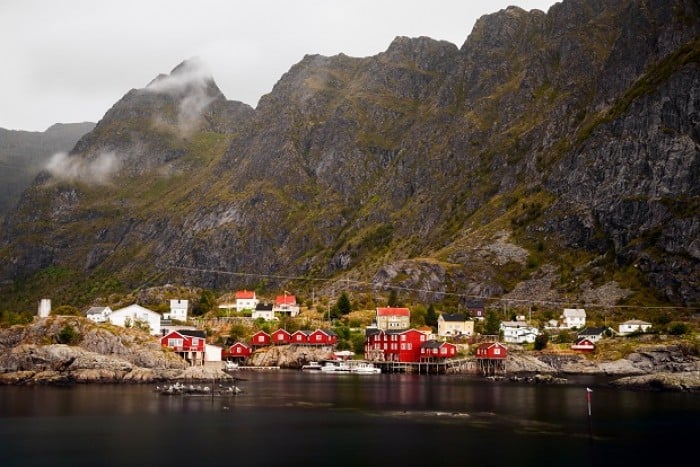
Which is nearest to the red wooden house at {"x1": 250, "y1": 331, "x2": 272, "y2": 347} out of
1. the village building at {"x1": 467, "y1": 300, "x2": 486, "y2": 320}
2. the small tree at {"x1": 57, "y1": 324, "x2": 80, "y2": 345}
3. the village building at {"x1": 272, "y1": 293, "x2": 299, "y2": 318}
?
the village building at {"x1": 272, "y1": 293, "x2": 299, "y2": 318}

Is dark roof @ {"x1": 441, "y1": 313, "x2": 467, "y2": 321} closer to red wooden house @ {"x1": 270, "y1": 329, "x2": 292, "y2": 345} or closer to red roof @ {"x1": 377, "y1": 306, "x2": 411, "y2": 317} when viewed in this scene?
red roof @ {"x1": 377, "y1": 306, "x2": 411, "y2": 317}

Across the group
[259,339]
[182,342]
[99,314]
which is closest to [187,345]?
[182,342]

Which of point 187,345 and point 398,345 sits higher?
point 187,345

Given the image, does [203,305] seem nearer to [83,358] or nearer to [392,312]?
[392,312]

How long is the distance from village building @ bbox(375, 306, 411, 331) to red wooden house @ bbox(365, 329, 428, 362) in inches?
557

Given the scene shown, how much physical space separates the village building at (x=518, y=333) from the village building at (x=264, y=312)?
149ft

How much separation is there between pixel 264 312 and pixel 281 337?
2235 centimetres

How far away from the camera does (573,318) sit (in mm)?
148750

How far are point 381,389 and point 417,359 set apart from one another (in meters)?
36.0

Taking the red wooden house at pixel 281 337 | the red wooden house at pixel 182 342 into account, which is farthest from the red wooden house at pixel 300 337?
the red wooden house at pixel 182 342

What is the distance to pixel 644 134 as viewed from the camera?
629 ft

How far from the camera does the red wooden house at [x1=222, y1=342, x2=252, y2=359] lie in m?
140

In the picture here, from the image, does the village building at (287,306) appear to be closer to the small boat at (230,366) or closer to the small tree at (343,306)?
the small tree at (343,306)

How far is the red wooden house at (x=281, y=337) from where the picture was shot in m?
142
